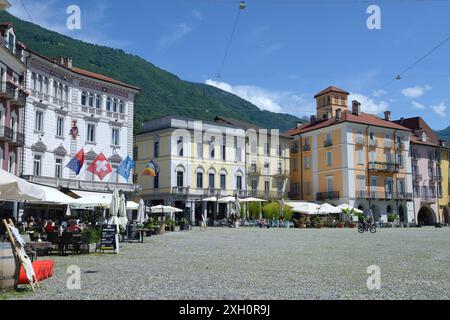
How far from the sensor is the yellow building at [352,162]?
2336 inches

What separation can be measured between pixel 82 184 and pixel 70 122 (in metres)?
5.00

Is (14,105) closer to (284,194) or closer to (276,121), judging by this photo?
(284,194)

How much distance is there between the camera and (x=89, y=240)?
1673 centimetres

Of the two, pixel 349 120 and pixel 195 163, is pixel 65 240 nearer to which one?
pixel 195 163

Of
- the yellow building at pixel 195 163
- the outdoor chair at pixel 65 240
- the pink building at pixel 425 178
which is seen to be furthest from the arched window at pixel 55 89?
the pink building at pixel 425 178

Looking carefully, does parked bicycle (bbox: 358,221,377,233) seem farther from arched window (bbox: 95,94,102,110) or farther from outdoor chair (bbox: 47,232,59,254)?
outdoor chair (bbox: 47,232,59,254)

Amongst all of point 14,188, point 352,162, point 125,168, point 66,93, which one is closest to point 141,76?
point 352,162

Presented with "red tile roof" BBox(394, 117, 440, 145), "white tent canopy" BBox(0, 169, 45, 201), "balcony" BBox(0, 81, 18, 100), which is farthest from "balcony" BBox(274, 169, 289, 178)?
"white tent canopy" BBox(0, 169, 45, 201)

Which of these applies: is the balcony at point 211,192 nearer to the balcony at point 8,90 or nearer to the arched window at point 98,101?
the arched window at point 98,101

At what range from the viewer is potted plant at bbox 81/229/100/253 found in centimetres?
1651

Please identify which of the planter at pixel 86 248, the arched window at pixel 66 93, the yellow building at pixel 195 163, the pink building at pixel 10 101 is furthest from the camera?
the yellow building at pixel 195 163

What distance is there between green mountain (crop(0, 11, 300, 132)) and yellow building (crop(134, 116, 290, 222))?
31.9m

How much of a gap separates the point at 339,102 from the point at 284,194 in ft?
49.9
